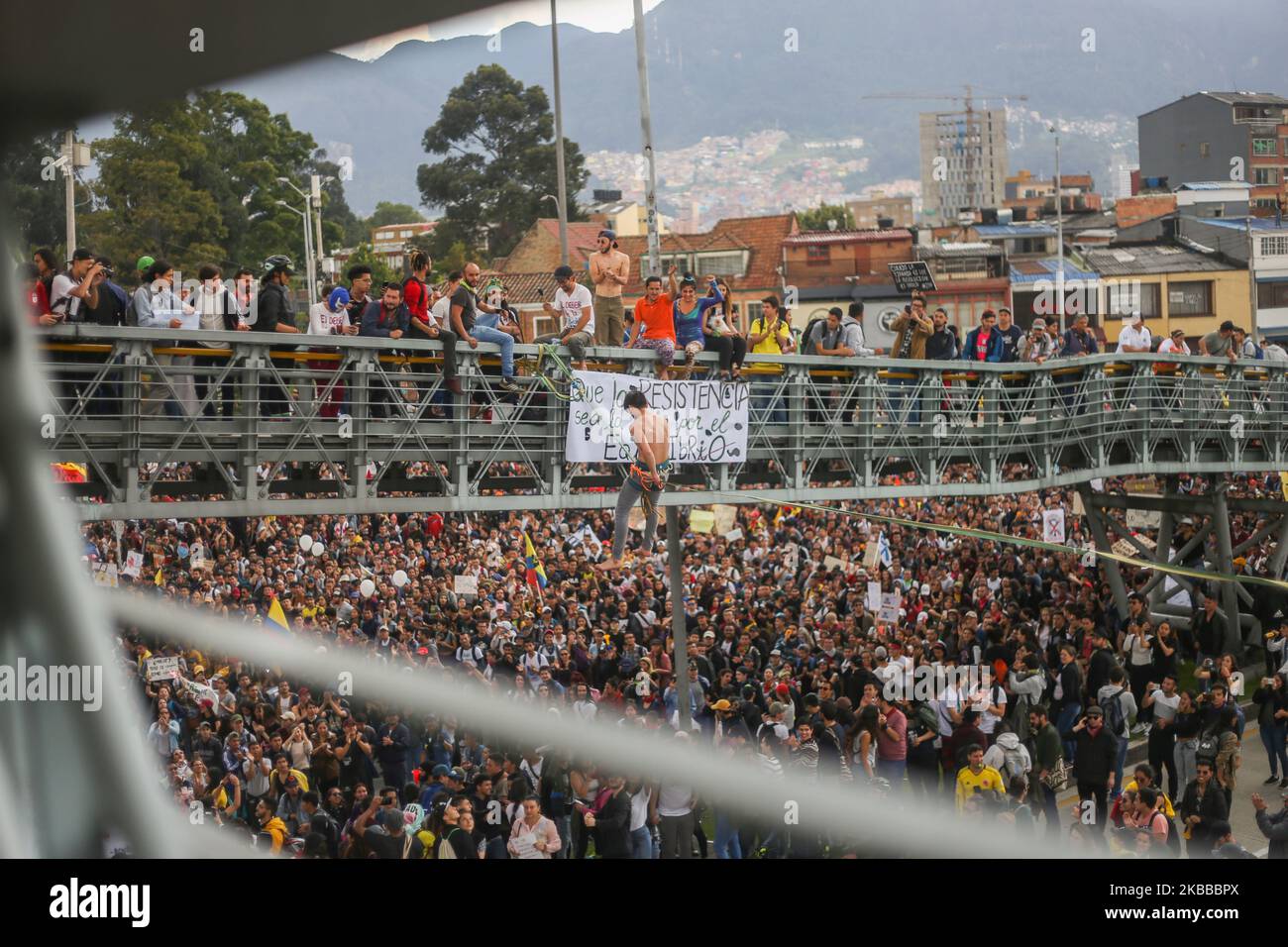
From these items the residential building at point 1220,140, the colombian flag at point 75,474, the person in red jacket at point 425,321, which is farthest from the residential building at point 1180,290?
the colombian flag at point 75,474

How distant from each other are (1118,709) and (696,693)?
399 cm

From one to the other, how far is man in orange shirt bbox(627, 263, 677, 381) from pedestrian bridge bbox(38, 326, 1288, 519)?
0.14 m

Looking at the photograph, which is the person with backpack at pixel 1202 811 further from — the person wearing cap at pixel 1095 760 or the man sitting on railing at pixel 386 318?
the man sitting on railing at pixel 386 318

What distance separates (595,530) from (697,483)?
13550mm

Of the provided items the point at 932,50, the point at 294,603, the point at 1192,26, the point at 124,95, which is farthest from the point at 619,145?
the point at 124,95

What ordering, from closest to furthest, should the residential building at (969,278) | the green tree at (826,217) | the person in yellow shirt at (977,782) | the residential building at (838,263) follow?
the person in yellow shirt at (977,782) → the residential building at (969,278) → the residential building at (838,263) → the green tree at (826,217)

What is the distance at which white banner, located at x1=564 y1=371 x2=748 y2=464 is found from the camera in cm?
1173

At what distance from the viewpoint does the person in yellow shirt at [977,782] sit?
9.66 metres

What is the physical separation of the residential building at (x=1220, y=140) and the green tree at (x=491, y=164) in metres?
33.4

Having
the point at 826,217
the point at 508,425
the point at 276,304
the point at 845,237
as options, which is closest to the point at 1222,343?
the point at 508,425

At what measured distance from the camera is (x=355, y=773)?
1141cm

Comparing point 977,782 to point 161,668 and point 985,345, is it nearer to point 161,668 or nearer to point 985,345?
point 161,668

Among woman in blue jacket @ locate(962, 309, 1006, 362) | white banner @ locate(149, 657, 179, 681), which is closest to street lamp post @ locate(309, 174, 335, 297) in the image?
woman in blue jacket @ locate(962, 309, 1006, 362)

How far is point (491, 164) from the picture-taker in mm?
50562
